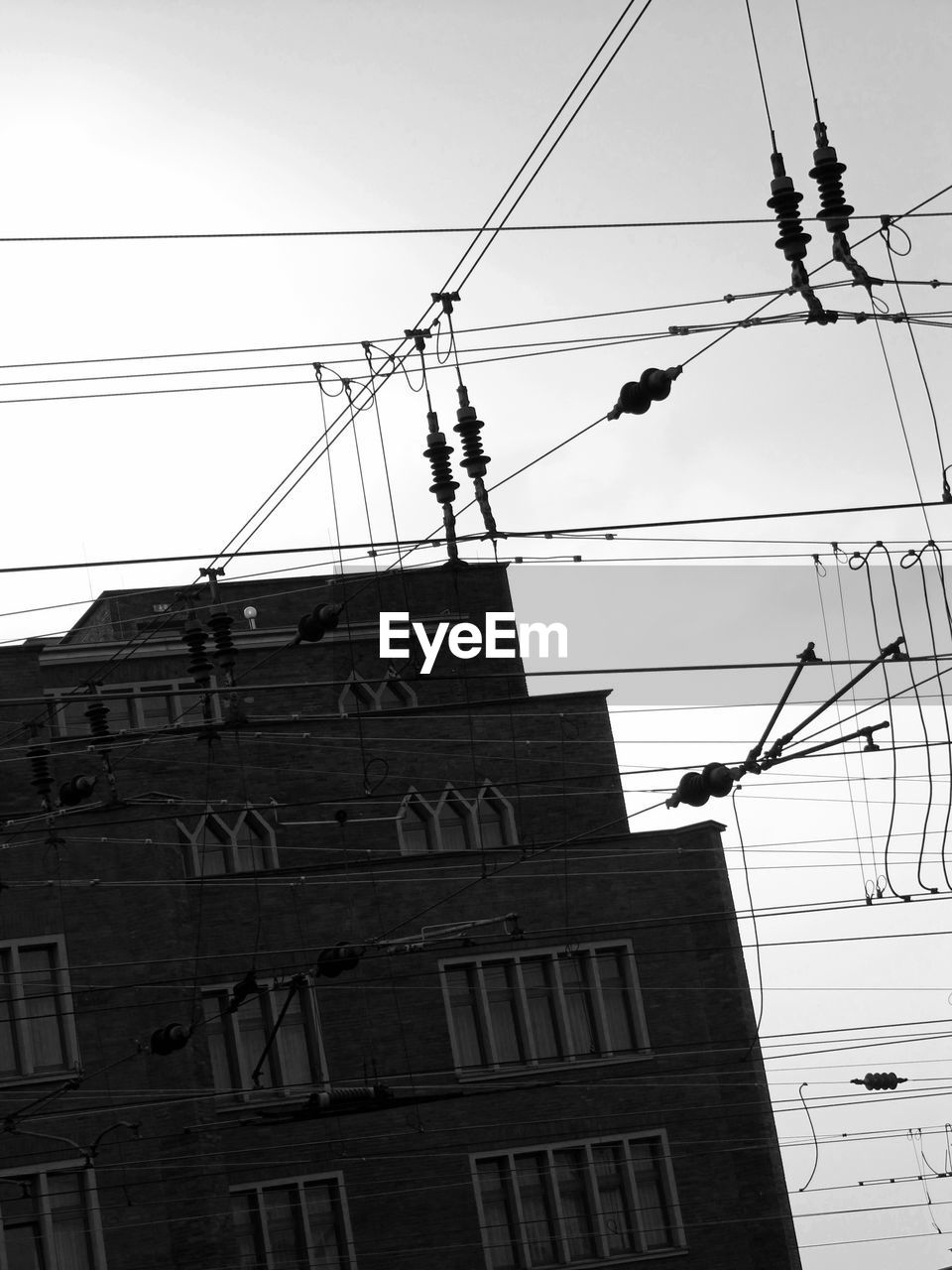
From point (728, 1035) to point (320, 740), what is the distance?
921 centimetres

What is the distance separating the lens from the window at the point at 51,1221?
1174 inches

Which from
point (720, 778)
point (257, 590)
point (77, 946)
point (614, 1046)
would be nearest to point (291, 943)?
point (77, 946)

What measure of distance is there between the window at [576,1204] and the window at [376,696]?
369 inches

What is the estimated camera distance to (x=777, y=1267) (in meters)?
33.2

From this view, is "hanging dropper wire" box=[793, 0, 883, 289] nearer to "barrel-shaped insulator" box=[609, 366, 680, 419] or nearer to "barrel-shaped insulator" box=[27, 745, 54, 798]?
"barrel-shaped insulator" box=[609, 366, 680, 419]

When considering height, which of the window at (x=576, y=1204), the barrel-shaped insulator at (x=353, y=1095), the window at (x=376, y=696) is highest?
the window at (x=376, y=696)

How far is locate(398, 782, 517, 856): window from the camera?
3541 centimetres

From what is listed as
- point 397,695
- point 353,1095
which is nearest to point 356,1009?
point 353,1095

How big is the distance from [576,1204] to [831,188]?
22599mm

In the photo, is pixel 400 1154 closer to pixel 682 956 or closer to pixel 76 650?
pixel 682 956

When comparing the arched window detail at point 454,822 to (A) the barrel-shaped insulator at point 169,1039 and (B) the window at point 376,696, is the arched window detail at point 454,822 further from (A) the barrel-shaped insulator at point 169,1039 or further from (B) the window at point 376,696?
(A) the barrel-shaped insulator at point 169,1039

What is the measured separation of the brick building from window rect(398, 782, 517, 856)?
6 cm

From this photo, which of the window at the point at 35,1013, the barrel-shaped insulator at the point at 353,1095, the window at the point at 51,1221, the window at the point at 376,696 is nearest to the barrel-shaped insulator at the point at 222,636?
the barrel-shaped insulator at the point at 353,1095

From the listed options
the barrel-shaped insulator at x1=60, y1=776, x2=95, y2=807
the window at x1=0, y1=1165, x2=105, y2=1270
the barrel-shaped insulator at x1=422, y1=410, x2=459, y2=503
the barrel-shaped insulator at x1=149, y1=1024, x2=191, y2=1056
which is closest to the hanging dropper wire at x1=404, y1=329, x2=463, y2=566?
the barrel-shaped insulator at x1=422, y1=410, x2=459, y2=503
